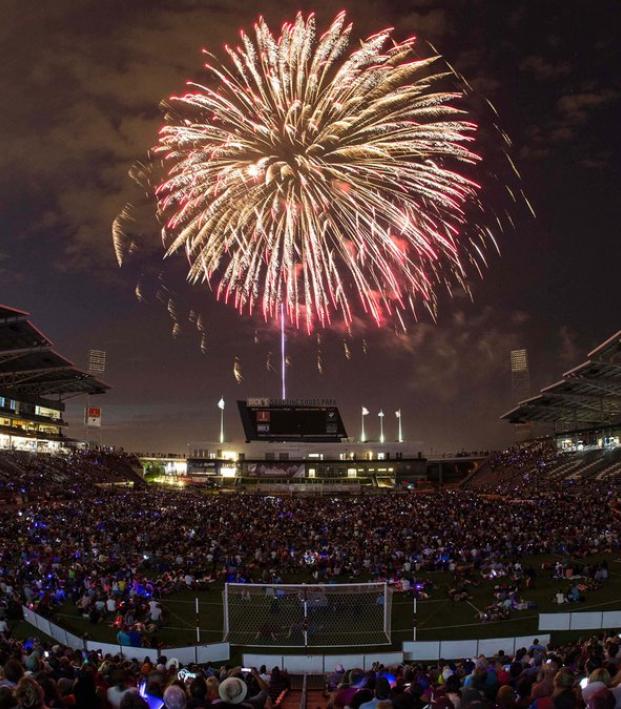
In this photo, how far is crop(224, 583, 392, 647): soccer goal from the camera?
1614 cm

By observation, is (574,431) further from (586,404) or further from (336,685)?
(336,685)

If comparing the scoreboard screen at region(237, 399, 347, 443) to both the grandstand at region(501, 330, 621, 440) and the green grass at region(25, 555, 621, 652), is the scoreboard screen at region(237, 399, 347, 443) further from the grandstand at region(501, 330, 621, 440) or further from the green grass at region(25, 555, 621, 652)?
the green grass at region(25, 555, 621, 652)

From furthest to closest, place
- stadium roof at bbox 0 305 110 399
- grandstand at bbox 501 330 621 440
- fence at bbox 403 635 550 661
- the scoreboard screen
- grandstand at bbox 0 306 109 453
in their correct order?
the scoreboard screen < grandstand at bbox 0 306 109 453 < stadium roof at bbox 0 305 110 399 < grandstand at bbox 501 330 621 440 < fence at bbox 403 635 550 661

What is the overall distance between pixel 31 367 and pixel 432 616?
197ft

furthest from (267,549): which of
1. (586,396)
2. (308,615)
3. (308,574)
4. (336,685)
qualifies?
(586,396)

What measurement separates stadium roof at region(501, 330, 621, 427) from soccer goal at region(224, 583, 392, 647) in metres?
35.5

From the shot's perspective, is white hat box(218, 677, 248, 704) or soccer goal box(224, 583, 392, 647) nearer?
white hat box(218, 677, 248, 704)

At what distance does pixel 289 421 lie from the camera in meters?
79.9

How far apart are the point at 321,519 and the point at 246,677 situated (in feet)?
87.4

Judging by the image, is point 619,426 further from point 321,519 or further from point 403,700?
point 403,700

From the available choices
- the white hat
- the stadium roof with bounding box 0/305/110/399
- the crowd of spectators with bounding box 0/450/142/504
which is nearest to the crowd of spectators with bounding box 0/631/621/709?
the white hat

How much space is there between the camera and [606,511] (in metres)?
34.6

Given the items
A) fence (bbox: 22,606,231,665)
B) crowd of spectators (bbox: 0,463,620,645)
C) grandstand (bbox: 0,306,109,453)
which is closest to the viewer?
fence (bbox: 22,606,231,665)

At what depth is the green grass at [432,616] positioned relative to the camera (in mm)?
16453
